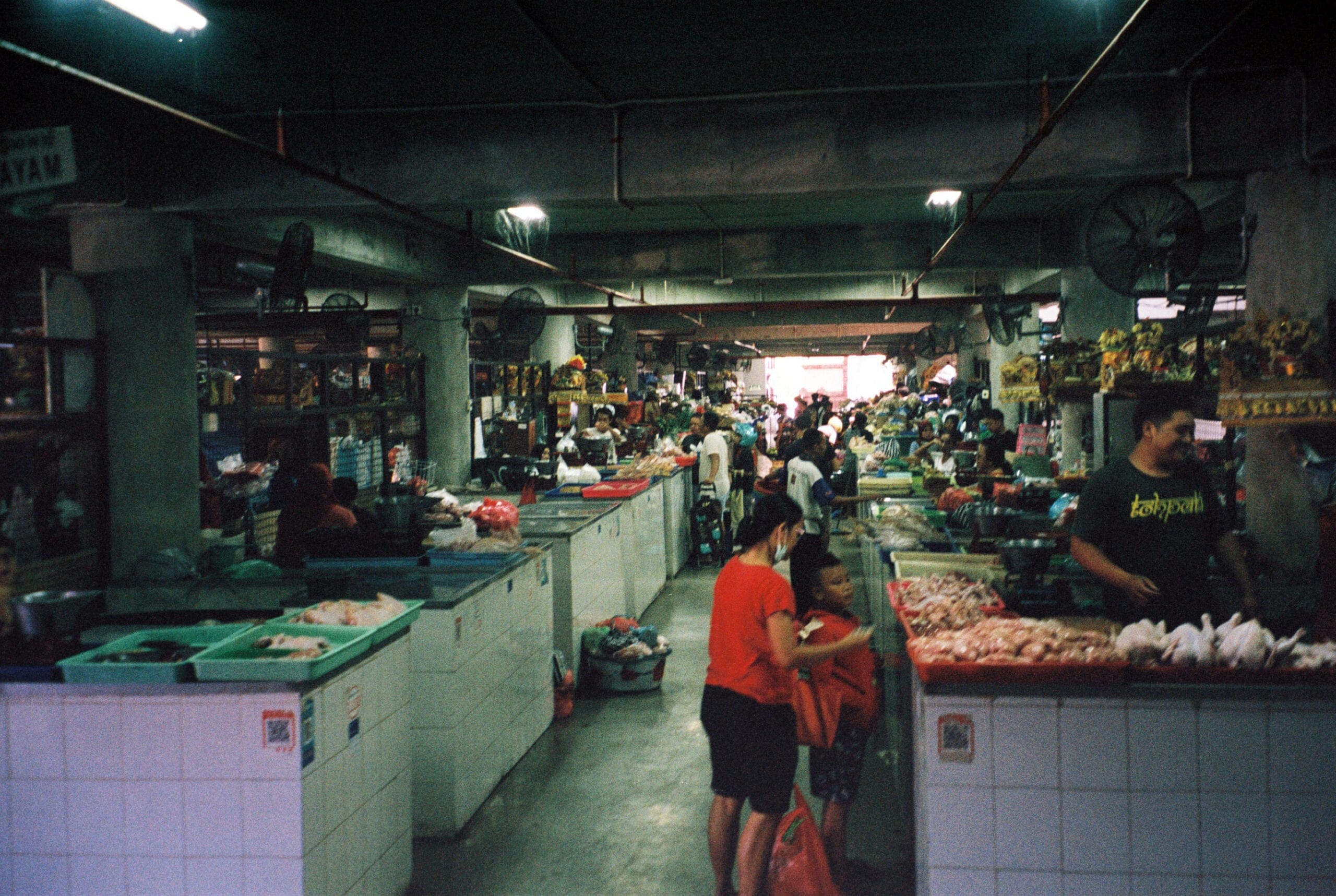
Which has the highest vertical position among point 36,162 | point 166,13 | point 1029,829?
point 166,13

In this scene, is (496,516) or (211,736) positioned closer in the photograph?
(211,736)

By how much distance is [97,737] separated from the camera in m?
3.33

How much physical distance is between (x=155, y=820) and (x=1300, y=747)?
354 cm

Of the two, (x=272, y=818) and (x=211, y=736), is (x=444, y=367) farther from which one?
(x=272, y=818)

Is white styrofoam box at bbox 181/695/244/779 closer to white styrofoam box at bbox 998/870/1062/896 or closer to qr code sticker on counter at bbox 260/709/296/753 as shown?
qr code sticker on counter at bbox 260/709/296/753

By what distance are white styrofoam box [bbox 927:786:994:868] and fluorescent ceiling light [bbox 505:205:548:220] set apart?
24.8 ft

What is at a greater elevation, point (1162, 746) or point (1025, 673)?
point (1025, 673)

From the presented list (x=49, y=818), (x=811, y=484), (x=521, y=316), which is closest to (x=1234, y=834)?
(x=49, y=818)

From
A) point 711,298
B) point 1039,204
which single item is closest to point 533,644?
point 1039,204

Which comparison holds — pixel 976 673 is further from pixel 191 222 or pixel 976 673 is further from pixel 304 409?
pixel 304 409

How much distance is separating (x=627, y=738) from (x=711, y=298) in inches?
475

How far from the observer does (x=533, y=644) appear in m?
6.24

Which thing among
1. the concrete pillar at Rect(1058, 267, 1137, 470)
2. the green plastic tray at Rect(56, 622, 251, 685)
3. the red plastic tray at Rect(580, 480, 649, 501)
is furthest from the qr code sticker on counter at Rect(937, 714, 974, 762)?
the concrete pillar at Rect(1058, 267, 1137, 470)

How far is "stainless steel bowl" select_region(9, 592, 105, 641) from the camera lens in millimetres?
3465
